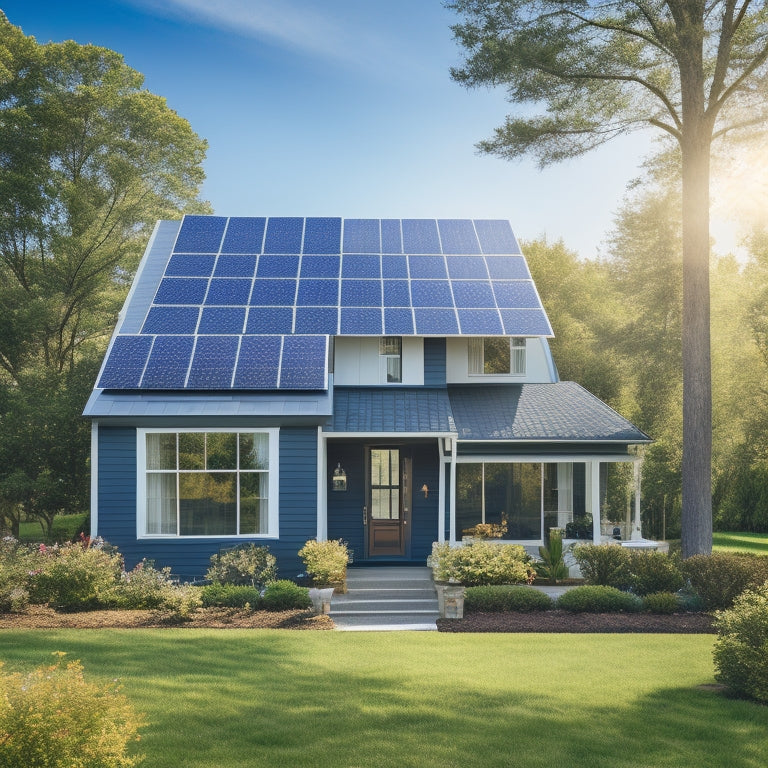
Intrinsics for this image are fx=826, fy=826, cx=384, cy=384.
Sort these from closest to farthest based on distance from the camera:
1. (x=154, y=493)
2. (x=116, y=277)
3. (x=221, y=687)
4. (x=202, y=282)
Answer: (x=221, y=687), (x=154, y=493), (x=202, y=282), (x=116, y=277)

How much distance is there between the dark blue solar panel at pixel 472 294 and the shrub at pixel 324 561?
Result: 23.1ft

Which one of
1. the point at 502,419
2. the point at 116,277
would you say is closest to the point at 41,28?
the point at 116,277

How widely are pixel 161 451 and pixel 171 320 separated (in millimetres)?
3628

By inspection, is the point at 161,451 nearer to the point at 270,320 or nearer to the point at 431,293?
the point at 270,320

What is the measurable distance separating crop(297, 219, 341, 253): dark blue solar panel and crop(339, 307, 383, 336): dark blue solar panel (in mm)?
2915

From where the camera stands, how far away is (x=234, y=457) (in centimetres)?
1608

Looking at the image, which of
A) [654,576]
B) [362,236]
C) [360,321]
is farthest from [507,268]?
[654,576]

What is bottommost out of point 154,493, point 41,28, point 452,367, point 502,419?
point 154,493

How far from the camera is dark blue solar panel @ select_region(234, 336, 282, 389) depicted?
54.1 ft

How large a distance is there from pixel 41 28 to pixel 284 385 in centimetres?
1926

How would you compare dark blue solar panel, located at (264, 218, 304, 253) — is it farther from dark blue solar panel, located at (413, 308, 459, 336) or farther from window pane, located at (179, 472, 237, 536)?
window pane, located at (179, 472, 237, 536)

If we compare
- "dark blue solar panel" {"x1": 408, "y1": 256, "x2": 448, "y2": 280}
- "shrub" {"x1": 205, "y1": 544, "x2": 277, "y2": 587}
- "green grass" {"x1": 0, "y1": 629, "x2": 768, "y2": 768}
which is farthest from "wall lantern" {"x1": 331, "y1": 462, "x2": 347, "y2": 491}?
"green grass" {"x1": 0, "y1": 629, "x2": 768, "y2": 768}

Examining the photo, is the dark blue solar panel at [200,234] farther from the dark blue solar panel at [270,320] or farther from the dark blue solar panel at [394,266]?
the dark blue solar panel at [394,266]

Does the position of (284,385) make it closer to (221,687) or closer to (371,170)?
(221,687)
